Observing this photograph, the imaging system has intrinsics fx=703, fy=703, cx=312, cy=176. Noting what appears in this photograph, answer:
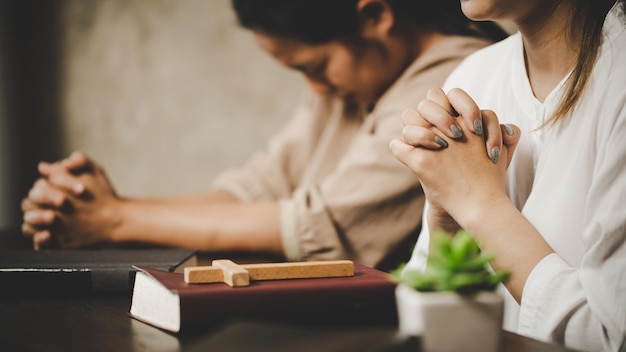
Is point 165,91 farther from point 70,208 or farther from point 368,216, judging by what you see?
point 368,216

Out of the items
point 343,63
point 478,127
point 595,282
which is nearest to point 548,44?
point 478,127

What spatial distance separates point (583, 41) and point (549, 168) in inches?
5.4

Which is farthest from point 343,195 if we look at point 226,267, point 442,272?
point 442,272

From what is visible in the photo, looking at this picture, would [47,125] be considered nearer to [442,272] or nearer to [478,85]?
[478,85]

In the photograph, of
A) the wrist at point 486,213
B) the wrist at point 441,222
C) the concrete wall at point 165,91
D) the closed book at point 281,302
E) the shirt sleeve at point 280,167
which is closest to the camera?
the closed book at point 281,302

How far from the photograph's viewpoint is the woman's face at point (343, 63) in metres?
1.40

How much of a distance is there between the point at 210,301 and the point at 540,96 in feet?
1.53

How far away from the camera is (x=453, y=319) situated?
0.47 metres

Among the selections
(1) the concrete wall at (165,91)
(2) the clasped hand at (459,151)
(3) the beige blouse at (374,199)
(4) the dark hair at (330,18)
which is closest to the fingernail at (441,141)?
(2) the clasped hand at (459,151)

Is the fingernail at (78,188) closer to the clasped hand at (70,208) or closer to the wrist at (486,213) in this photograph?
the clasped hand at (70,208)

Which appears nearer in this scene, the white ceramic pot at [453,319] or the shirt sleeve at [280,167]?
the white ceramic pot at [453,319]

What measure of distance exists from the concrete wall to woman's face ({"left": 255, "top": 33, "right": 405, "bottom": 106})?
2.69 feet

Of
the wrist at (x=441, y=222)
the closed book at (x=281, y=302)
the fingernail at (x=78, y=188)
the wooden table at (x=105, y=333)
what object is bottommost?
the wooden table at (x=105, y=333)

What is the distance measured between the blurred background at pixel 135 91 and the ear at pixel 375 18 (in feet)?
2.84
